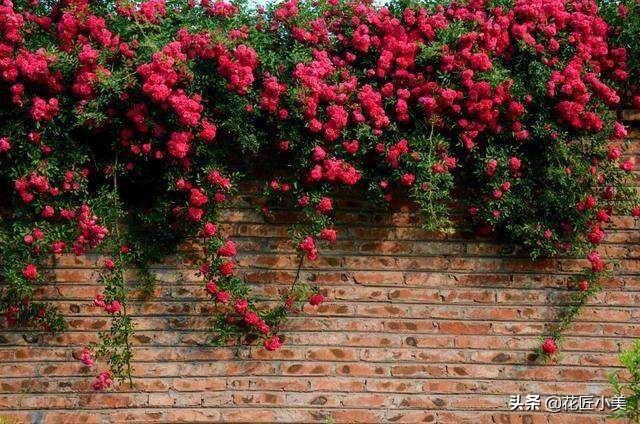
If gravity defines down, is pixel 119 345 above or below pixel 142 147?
below

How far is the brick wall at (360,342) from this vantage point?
4.79 m

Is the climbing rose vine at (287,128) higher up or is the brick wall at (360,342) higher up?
the climbing rose vine at (287,128)

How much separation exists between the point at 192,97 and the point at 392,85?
46.0 inches

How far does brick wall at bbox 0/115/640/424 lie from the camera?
4.79 m

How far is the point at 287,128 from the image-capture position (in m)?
4.72

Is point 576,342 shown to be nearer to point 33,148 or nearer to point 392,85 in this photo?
point 392,85

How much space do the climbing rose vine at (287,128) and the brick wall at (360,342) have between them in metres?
0.13

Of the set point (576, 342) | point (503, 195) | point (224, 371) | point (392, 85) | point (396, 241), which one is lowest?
point (224, 371)

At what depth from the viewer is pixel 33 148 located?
4594 mm

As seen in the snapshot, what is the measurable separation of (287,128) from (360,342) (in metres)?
1.34

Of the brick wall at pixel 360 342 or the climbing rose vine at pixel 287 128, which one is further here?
the brick wall at pixel 360 342

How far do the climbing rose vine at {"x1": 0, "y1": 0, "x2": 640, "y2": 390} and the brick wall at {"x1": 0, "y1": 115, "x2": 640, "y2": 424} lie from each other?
13cm

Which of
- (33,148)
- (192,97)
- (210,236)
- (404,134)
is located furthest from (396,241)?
(33,148)

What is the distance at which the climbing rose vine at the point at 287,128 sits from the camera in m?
4.60
